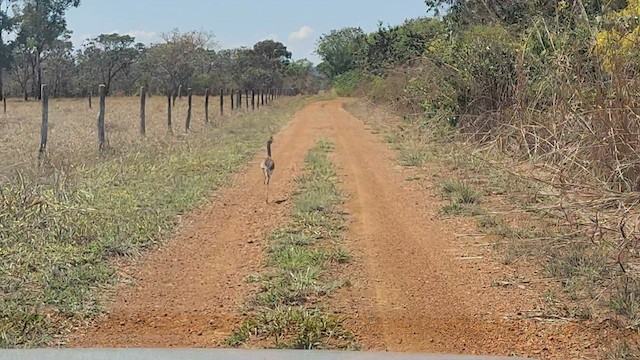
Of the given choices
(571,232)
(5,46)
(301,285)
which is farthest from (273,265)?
(5,46)

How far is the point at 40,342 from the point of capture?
4.16 meters

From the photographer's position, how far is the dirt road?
4.29 m

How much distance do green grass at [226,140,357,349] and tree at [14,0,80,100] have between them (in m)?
51.0

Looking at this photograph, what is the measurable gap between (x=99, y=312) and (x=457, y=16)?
59.2 feet

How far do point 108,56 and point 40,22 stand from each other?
8.78m

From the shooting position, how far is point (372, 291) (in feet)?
17.3

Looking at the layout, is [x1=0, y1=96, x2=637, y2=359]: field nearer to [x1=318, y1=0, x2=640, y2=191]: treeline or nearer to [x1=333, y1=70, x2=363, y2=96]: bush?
[x1=318, y1=0, x2=640, y2=191]: treeline

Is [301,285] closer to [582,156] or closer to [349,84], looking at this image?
[582,156]

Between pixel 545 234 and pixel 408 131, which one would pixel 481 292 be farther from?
pixel 408 131

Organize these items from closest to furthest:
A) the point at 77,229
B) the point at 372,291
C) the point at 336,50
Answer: the point at 372,291
the point at 77,229
the point at 336,50

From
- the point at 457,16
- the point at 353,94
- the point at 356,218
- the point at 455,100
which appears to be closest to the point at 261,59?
the point at 353,94

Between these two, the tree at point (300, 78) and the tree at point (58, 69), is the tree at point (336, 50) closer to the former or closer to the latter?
the tree at point (300, 78)

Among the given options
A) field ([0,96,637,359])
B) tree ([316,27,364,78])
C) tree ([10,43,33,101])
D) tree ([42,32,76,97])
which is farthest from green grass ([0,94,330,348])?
tree ([316,27,364,78])

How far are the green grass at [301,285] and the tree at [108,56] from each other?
57136 mm
